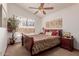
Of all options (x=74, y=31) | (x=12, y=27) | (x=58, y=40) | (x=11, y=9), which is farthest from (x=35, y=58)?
(x=11, y=9)

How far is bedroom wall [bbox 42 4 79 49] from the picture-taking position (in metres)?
1.36

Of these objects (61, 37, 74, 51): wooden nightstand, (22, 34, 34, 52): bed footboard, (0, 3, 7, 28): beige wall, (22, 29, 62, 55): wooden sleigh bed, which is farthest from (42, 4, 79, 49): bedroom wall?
(0, 3, 7, 28): beige wall

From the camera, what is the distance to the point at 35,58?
1.40 m

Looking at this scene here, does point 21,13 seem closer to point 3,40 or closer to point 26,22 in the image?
point 26,22

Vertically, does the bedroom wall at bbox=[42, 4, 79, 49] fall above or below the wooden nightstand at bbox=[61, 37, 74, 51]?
above

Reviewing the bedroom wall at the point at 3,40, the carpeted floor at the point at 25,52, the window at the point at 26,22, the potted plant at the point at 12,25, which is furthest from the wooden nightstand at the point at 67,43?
the bedroom wall at the point at 3,40

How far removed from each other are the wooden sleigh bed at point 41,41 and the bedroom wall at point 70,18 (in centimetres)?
16

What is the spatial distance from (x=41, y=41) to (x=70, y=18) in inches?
22.6

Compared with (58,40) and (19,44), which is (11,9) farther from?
(58,40)

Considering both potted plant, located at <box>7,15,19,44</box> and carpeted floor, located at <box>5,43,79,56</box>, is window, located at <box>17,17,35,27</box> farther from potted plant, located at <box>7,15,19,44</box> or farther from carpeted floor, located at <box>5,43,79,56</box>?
carpeted floor, located at <box>5,43,79,56</box>

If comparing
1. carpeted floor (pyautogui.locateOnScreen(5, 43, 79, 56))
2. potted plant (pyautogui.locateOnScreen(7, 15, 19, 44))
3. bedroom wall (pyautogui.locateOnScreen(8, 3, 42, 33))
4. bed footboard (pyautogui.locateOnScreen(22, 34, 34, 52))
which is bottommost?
carpeted floor (pyautogui.locateOnScreen(5, 43, 79, 56))

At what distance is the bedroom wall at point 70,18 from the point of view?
1.36 metres

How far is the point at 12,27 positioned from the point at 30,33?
0.29 meters

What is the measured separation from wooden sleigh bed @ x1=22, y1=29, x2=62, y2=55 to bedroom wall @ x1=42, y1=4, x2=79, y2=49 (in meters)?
0.16
